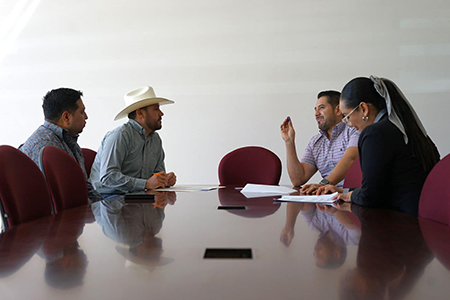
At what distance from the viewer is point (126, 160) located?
261 cm

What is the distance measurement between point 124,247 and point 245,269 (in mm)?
241

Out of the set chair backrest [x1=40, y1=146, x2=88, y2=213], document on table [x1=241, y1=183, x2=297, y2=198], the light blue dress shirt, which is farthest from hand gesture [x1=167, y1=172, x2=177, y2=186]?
chair backrest [x1=40, y1=146, x2=88, y2=213]

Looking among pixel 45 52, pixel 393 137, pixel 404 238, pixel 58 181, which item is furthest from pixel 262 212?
pixel 45 52

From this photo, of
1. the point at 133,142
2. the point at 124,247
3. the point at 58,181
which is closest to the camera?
the point at 124,247

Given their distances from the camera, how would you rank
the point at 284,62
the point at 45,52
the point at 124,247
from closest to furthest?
the point at 124,247 → the point at 284,62 → the point at 45,52

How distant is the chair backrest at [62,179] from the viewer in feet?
4.97

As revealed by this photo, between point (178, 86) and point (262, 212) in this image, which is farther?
point (178, 86)

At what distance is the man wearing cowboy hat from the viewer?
2.29 meters

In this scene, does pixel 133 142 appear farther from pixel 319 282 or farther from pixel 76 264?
pixel 319 282

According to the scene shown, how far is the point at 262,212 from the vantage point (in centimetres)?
115

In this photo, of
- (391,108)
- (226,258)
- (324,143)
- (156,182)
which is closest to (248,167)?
(324,143)

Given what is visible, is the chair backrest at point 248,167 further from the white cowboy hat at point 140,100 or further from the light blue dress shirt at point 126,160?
the white cowboy hat at point 140,100

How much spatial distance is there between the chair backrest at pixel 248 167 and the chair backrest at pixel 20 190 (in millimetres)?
1917

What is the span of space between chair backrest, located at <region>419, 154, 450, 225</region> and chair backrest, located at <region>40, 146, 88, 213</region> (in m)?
1.31
